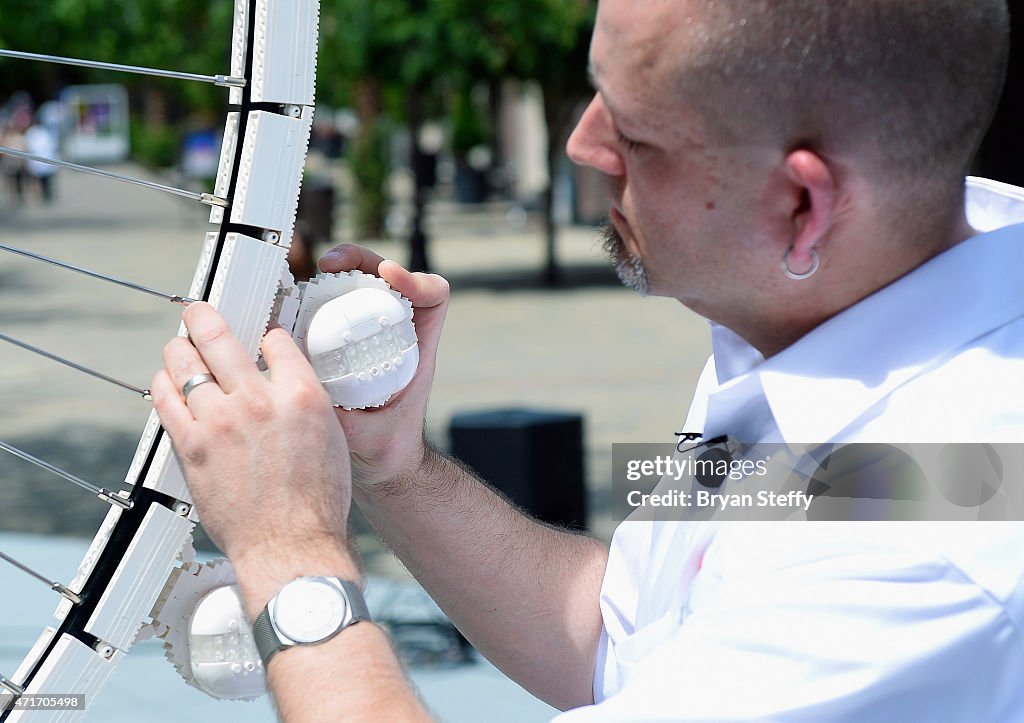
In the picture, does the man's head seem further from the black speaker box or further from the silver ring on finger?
the black speaker box

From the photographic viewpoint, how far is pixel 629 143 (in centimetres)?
148

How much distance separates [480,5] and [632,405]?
Result: 701 centimetres

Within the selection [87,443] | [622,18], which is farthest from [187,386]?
[87,443]

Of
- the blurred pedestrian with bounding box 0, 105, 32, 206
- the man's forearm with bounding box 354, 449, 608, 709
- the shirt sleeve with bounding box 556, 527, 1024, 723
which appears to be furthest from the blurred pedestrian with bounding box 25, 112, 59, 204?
the shirt sleeve with bounding box 556, 527, 1024, 723

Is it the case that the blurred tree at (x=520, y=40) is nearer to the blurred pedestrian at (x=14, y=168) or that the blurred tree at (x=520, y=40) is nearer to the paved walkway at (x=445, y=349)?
the paved walkway at (x=445, y=349)

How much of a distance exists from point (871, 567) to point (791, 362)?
0.97 feet

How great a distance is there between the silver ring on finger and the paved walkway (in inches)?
22.0

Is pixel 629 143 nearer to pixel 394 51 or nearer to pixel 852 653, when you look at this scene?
pixel 852 653

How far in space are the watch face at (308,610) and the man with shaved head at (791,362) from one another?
2 centimetres

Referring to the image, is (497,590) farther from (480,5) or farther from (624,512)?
(480,5)

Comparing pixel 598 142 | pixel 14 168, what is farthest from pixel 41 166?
pixel 598 142

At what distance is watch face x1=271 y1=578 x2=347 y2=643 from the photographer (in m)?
1.34

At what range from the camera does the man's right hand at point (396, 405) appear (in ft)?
5.68

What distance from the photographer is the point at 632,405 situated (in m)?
9.34
